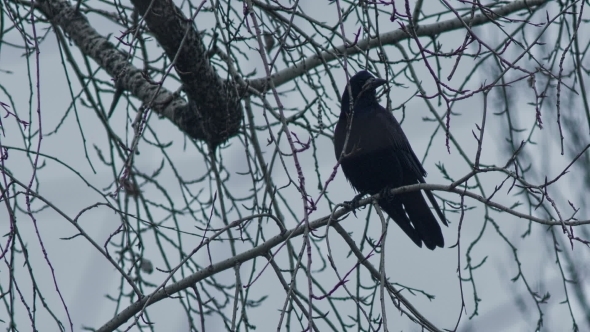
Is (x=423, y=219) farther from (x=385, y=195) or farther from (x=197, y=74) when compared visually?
(x=197, y=74)

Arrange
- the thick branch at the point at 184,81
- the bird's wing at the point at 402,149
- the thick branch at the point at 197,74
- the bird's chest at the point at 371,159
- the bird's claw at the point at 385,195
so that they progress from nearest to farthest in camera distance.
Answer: the thick branch at the point at 197,74 < the thick branch at the point at 184,81 < the bird's claw at the point at 385,195 < the bird's chest at the point at 371,159 < the bird's wing at the point at 402,149

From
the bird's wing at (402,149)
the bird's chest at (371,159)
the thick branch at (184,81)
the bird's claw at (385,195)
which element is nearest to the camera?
the thick branch at (184,81)

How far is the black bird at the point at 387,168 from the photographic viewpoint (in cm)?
468

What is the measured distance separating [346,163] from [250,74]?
2.68 feet

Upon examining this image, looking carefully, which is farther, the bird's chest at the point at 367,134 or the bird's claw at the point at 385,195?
the bird's chest at the point at 367,134

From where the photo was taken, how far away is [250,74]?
4.45 m

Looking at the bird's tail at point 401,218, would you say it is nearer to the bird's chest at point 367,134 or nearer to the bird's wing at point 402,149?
the bird's wing at point 402,149

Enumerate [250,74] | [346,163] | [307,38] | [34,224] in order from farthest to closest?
[346,163], [250,74], [307,38], [34,224]

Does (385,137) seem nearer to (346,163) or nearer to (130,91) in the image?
(346,163)

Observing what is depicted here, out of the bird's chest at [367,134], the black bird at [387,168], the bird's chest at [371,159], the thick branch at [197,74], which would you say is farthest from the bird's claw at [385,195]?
the thick branch at [197,74]

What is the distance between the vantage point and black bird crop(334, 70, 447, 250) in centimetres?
468

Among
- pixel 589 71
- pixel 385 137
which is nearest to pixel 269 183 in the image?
pixel 385 137

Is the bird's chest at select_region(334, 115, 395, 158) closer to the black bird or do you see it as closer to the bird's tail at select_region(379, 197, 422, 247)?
the black bird

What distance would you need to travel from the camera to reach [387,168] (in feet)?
15.4
